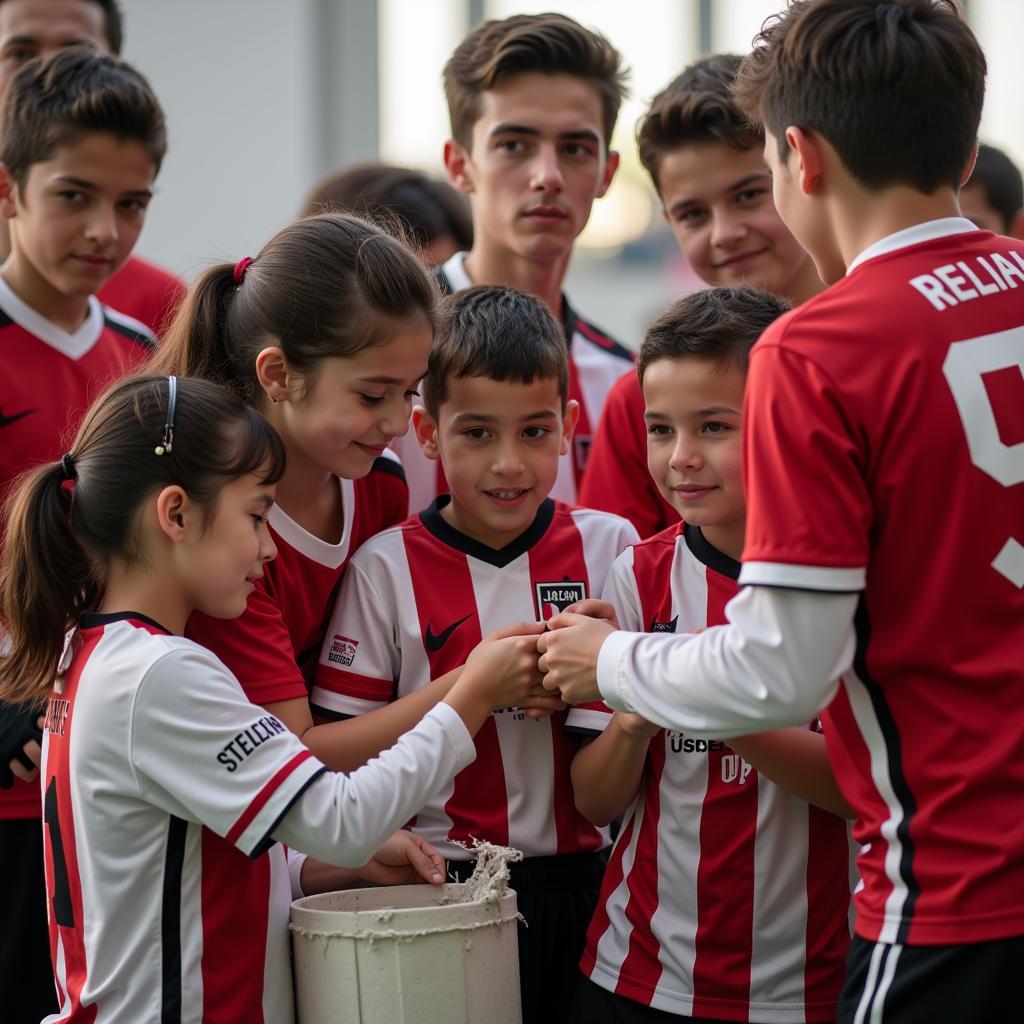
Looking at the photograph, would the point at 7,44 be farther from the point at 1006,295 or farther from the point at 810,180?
the point at 1006,295

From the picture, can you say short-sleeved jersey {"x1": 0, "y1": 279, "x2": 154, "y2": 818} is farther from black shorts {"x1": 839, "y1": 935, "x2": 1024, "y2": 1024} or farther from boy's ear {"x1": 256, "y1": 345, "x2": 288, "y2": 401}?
black shorts {"x1": 839, "y1": 935, "x2": 1024, "y2": 1024}

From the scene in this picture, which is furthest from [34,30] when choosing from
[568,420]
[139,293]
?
[568,420]

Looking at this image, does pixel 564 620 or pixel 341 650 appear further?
pixel 341 650

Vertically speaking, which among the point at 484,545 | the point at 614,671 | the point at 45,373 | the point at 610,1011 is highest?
the point at 45,373

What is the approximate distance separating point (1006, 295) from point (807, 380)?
34 centimetres

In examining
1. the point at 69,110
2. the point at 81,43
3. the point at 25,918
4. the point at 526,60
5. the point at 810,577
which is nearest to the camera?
the point at 810,577

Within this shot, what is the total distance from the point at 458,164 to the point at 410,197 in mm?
1029

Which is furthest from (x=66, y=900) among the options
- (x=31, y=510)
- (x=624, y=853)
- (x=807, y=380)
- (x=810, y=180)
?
(x=810, y=180)

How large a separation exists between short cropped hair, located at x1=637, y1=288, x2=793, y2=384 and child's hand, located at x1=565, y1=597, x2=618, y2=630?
0.45 metres

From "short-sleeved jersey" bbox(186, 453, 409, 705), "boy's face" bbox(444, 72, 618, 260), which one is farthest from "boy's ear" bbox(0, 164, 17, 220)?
"short-sleeved jersey" bbox(186, 453, 409, 705)

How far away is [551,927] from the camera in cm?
264

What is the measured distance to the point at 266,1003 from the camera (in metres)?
2.28

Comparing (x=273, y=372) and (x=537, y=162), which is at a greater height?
(x=537, y=162)

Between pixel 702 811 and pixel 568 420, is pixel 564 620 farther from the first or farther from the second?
pixel 568 420
